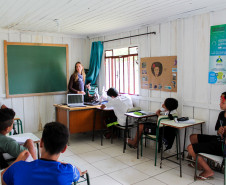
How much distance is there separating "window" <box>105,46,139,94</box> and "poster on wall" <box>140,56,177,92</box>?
34 cm

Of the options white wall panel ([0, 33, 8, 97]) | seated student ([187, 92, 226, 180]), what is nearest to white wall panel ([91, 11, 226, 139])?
seated student ([187, 92, 226, 180])

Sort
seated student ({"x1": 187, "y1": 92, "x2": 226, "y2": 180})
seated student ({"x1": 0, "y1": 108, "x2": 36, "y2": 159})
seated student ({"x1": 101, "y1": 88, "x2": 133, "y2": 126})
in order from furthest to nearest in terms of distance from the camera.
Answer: seated student ({"x1": 101, "y1": 88, "x2": 133, "y2": 126}), seated student ({"x1": 187, "y1": 92, "x2": 226, "y2": 180}), seated student ({"x1": 0, "y1": 108, "x2": 36, "y2": 159})

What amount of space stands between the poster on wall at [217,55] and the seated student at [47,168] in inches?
107

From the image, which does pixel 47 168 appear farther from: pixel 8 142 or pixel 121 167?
pixel 121 167

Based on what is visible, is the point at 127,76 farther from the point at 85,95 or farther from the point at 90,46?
the point at 90,46

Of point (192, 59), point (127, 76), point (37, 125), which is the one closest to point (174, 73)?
point (192, 59)

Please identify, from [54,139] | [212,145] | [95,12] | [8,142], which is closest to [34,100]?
[95,12]

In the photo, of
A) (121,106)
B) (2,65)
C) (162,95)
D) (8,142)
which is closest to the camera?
(8,142)

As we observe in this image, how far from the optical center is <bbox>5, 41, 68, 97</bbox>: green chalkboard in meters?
5.30

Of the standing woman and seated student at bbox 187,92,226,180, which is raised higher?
the standing woman

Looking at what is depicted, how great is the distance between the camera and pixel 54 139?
1453mm

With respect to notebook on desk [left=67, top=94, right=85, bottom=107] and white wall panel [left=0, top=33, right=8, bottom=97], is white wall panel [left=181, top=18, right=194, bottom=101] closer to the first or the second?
notebook on desk [left=67, top=94, right=85, bottom=107]

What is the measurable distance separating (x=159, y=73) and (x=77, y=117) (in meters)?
1.95

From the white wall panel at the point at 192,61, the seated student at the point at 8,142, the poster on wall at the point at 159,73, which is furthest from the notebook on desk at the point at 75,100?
the seated student at the point at 8,142
